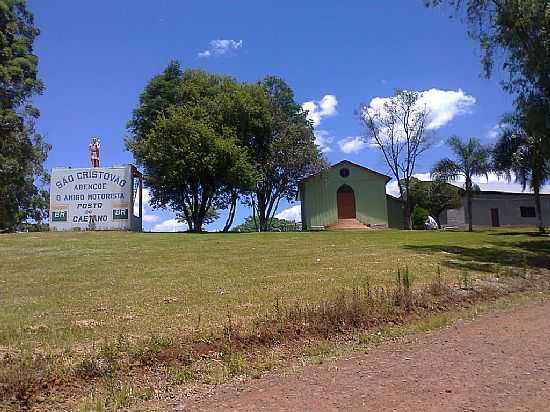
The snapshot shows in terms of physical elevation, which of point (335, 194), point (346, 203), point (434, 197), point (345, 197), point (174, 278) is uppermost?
point (434, 197)

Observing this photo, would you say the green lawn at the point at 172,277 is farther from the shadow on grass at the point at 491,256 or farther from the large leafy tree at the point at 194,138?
the large leafy tree at the point at 194,138

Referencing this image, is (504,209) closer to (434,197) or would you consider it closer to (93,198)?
(434,197)

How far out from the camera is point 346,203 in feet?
152

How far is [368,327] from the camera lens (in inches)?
354

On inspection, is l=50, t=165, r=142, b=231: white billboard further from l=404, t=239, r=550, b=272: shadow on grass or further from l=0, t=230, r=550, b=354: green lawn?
l=404, t=239, r=550, b=272: shadow on grass

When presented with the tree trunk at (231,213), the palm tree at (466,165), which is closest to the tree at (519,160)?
the palm tree at (466,165)

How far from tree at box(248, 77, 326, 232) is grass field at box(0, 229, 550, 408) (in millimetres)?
Result: 22551

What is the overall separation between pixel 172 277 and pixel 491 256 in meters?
11.5

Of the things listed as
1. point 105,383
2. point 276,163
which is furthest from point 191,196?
point 105,383

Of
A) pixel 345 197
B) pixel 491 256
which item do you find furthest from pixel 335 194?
pixel 491 256

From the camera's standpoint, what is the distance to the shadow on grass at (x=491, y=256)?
644 inches

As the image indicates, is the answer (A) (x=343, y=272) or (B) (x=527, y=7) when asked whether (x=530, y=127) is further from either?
(A) (x=343, y=272)

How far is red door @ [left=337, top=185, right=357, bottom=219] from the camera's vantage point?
46.0 meters

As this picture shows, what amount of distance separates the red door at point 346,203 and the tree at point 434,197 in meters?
15.4
